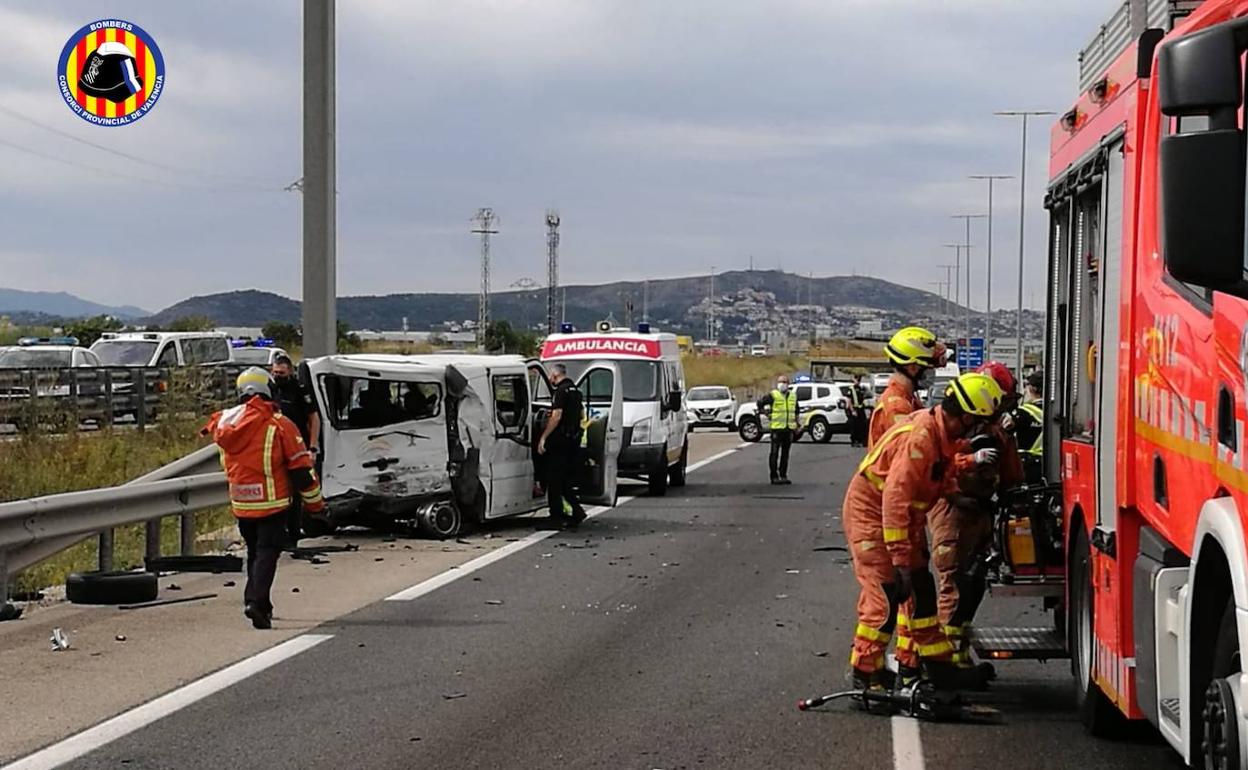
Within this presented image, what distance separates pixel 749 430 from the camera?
150ft

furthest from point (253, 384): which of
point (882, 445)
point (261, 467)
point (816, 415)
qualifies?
point (816, 415)

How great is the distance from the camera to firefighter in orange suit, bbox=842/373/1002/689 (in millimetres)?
8117

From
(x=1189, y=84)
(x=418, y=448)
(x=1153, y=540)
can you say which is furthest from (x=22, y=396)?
(x=1189, y=84)

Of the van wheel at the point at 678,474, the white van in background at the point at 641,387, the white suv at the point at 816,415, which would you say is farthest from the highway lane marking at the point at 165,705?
the white suv at the point at 816,415

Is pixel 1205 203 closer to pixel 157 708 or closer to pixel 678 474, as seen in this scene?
pixel 157 708

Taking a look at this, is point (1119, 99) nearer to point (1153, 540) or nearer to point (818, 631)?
point (1153, 540)

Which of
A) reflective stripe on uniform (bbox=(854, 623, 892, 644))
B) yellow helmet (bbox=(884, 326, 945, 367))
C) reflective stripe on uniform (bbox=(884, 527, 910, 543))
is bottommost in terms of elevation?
reflective stripe on uniform (bbox=(854, 623, 892, 644))

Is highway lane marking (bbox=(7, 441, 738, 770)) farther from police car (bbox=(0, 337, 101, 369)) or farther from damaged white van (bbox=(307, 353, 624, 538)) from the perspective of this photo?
police car (bbox=(0, 337, 101, 369))

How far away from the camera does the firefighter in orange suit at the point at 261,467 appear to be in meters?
11.5

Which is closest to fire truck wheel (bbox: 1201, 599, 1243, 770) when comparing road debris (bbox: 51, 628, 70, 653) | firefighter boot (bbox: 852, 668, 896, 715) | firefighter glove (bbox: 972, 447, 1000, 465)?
firefighter boot (bbox: 852, 668, 896, 715)

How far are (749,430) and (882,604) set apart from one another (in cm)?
3732

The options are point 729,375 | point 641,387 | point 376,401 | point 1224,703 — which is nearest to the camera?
point 1224,703

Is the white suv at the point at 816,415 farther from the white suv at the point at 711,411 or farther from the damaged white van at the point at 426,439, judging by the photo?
the damaged white van at the point at 426,439

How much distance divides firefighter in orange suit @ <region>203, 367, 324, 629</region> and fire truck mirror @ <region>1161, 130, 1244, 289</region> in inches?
319
